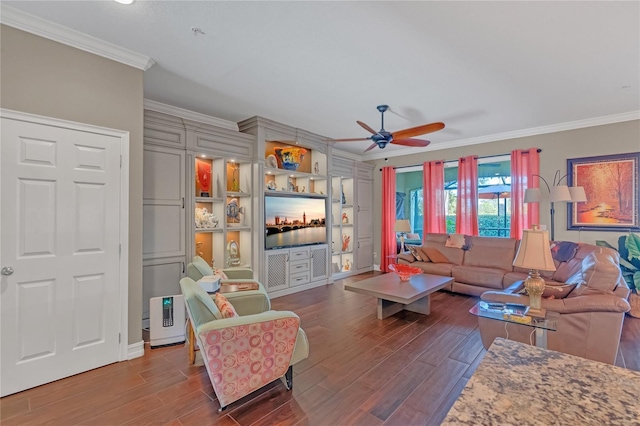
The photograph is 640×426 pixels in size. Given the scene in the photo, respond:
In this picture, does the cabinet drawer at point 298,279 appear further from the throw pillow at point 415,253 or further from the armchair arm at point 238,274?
the throw pillow at point 415,253

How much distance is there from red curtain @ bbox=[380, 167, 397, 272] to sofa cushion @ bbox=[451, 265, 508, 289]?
191 centimetres

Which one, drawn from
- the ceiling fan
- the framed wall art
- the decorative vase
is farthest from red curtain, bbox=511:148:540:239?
the decorative vase

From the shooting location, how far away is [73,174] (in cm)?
254

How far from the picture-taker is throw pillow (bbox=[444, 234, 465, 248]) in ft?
18.3

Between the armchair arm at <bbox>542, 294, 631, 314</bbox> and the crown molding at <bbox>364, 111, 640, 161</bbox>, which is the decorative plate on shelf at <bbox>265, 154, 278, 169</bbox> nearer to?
the crown molding at <bbox>364, 111, 640, 161</bbox>

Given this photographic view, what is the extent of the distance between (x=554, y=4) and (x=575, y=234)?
A: 4.08m

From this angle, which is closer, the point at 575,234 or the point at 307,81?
the point at 307,81

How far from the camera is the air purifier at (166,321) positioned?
311 cm

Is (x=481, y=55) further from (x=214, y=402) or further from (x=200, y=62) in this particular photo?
(x=214, y=402)

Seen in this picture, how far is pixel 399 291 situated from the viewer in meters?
3.69

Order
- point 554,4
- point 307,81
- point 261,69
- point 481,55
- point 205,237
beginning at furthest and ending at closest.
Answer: point 205,237, point 307,81, point 261,69, point 481,55, point 554,4

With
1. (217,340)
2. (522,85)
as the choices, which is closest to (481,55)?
(522,85)

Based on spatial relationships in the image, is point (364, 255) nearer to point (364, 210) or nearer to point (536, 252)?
point (364, 210)

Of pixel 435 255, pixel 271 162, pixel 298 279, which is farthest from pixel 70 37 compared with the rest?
pixel 435 255
